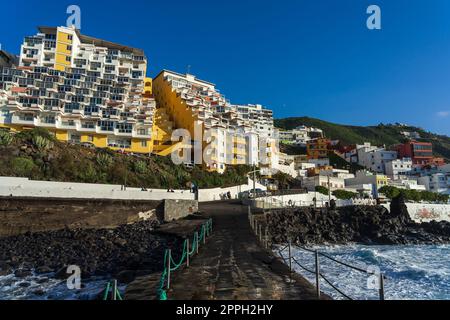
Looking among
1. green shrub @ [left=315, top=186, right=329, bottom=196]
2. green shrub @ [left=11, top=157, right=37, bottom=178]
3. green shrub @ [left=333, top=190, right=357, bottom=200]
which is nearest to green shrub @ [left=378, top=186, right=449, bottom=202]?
green shrub @ [left=333, top=190, right=357, bottom=200]

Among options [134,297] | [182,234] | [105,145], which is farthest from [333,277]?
[105,145]

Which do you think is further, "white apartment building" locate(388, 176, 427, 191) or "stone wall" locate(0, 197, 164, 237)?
"white apartment building" locate(388, 176, 427, 191)

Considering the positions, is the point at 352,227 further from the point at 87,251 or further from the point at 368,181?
the point at 368,181

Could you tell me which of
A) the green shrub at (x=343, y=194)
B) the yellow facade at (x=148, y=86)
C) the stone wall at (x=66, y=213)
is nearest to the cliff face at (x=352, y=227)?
the stone wall at (x=66, y=213)

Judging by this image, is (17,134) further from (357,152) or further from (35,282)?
(357,152)

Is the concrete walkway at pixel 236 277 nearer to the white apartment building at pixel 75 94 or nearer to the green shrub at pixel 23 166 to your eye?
the green shrub at pixel 23 166

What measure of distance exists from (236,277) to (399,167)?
95296mm

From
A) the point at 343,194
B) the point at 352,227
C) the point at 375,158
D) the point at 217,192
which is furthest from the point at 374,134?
the point at 217,192

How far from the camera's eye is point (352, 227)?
3875 cm

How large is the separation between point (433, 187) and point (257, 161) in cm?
5022

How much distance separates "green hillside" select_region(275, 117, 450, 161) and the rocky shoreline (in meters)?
153

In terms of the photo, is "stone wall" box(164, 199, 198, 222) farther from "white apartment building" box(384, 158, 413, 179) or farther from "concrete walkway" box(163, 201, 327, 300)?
"white apartment building" box(384, 158, 413, 179)

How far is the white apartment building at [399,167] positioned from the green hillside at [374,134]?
6971cm

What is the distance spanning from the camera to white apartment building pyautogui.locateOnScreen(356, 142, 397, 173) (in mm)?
95875
